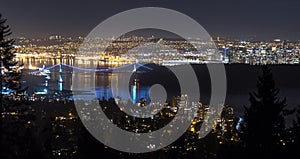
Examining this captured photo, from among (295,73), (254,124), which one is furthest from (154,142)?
(295,73)

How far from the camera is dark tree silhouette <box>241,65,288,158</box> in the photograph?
5871 mm

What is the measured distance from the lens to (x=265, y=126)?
19.7ft

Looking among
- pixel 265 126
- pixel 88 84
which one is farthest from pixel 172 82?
pixel 265 126

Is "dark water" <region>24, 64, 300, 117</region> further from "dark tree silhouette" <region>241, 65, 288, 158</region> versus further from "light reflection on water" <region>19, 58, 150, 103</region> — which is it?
"dark tree silhouette" <region>241, 65, 288, 158</region>

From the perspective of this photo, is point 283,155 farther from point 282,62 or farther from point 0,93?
point 282,62

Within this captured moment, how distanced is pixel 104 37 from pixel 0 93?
49.7 meters

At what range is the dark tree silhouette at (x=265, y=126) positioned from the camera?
587cm

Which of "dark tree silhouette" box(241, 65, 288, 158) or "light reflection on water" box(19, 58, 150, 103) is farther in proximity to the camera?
"light reflection on water" box(19, 58, 150, 103)

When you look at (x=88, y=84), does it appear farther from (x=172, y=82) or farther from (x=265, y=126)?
(x=265, y=126)

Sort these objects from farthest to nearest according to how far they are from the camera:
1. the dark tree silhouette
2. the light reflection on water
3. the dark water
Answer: the light reflection on water, the dark water, the dark tree silhouette

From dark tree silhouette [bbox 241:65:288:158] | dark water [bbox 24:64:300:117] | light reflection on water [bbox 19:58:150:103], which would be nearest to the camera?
dark tree silhouette [bbox 241:65:288:158]

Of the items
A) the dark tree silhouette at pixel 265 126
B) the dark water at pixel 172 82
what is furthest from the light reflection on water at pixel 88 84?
the dark tree silhouette at pixel 265 126

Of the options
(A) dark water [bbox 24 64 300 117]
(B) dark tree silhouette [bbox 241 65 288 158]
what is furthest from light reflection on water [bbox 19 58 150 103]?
(B) dark tree silhouette [bbox 241 65 288 158]

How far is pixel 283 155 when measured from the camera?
5.79 meters
